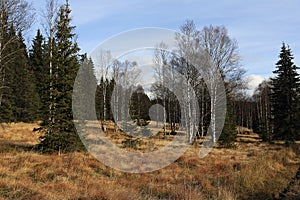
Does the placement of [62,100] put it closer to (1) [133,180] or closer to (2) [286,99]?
(1) [133,180]

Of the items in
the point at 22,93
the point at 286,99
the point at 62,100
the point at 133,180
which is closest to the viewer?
the point at 133,180

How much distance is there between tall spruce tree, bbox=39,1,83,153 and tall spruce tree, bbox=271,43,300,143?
1934cm

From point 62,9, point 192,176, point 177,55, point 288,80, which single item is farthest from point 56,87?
point 288,80

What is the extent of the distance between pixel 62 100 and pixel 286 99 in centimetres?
2114

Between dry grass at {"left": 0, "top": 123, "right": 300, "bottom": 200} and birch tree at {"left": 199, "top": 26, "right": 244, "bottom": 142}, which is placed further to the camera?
birch tree at {"left": 199, "top": 26, "right": 244, "bottom": 142}

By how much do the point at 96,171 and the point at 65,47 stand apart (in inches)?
281

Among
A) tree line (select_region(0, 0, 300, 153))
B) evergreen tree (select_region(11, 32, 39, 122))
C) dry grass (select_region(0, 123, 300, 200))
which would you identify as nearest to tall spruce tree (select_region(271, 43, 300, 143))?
tree line (select_region(0, 0, 300, 153))

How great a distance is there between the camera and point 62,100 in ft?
42.0

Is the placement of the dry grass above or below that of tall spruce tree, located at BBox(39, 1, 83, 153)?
below

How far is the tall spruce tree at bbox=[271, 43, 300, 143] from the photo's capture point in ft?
79.1

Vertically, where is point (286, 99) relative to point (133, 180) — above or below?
above

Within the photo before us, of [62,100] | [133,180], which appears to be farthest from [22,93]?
[133,180]

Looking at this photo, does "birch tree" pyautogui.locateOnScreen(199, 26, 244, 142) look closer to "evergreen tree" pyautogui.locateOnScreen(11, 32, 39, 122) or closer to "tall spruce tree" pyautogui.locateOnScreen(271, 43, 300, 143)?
"tall spruce tree" pyautogui.locateOnScreen(271, 43, 300, 143)

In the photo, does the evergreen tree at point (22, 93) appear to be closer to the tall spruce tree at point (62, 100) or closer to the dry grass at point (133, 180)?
the tall spruce tree at point (62, 100)
